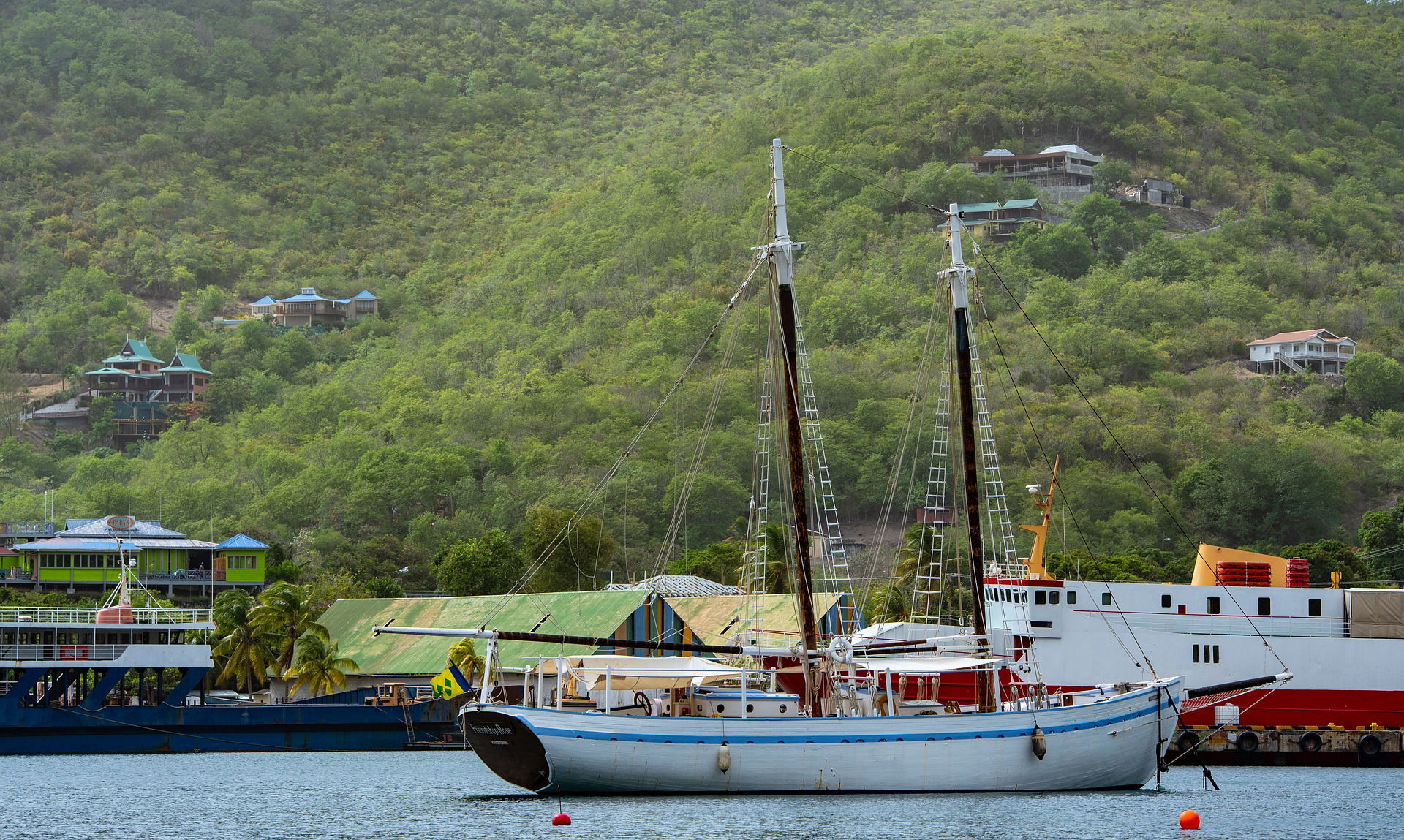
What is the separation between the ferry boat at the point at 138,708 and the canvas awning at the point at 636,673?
990 inches

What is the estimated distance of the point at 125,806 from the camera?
176ft

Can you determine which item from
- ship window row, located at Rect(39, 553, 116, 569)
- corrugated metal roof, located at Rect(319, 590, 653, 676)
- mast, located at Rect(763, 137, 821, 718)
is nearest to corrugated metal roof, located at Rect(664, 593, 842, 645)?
corrugated metal roof, located at Rect(319, 590, 653, 676)

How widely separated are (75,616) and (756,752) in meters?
47.4

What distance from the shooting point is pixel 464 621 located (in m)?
94.9

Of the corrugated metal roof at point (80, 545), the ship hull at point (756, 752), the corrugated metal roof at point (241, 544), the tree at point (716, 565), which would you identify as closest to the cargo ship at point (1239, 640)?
the ship hull at point (756, 752)

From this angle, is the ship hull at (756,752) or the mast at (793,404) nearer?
the ship hull at (756,752)

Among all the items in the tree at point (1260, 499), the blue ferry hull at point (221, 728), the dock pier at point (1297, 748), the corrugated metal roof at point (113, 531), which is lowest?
the dock pier at point (1297, 748)

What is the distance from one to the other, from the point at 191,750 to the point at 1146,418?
130 metres

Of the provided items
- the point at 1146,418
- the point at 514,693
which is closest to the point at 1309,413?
the point at 1146,418

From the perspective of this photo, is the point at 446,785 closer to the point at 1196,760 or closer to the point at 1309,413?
the point at 1196,760

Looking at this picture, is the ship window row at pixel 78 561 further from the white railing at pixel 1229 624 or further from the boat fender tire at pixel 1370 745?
the boat fender tire at pixel 1370 745

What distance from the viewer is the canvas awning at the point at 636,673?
5322 cm

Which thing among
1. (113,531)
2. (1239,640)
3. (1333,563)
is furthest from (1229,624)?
(113,531)

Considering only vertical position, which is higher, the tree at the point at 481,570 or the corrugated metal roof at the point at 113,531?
the corrugated metal roof at the point at 113,531
